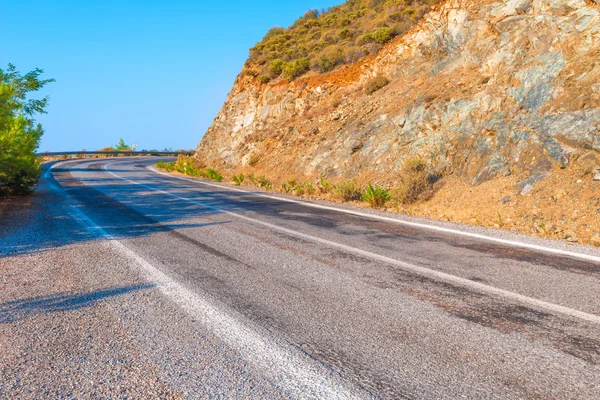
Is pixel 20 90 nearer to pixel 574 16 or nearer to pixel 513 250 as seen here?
pixel 513 250

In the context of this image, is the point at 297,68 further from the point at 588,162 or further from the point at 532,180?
the point at 588,162

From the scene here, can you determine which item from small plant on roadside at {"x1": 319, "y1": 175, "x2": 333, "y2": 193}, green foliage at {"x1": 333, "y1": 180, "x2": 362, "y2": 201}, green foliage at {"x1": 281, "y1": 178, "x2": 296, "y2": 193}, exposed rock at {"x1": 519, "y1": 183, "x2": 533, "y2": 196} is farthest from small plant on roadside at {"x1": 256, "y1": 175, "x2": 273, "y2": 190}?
exposed rock at {"x1": 519, "y1": 183, "x2": 533, "y2": 196}

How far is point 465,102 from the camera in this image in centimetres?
1361

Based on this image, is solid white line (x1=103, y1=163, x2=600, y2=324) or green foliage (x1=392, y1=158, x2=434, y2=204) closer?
solid white line (x1=103, y1=163, x2=600, y2=324)

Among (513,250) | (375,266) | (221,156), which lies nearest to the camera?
(375,266)

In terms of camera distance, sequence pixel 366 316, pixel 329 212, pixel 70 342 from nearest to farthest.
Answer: pixel 70 342, pixel 366 316, pixel 329 212

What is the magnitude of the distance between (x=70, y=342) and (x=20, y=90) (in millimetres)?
11716

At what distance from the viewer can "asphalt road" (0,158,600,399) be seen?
2.70 metres

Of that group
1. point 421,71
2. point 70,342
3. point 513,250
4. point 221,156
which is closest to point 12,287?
point 70,342

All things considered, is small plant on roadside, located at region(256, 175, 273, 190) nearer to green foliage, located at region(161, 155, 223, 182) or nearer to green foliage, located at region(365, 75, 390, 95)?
green foliage, located at region(161, 155, 223, 182)

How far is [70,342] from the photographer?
10.6ft

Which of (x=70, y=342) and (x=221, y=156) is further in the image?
(x=221, y=156)

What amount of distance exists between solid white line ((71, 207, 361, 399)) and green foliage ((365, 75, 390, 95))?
16.8 metres

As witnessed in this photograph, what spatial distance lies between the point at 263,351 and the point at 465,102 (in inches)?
490
